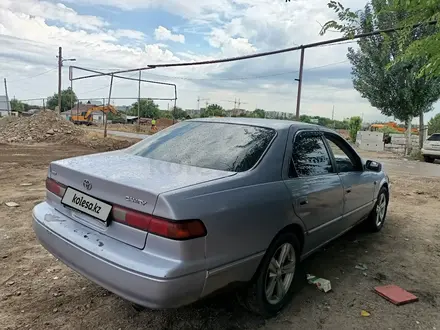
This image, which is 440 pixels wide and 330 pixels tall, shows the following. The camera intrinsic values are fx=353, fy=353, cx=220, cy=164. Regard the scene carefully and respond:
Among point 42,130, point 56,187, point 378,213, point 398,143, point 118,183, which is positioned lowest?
point 378,213

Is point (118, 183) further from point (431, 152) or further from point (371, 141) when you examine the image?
point (371, 141)

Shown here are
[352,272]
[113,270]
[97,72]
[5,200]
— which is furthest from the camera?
[97,72]

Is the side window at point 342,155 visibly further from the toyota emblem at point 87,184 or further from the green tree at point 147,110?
the green tree at point 147,110

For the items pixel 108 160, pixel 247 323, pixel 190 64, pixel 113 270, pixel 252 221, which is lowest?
pixel 247 323

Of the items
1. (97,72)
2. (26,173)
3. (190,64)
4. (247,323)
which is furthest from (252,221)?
(97,72)

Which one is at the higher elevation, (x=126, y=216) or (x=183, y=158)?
(x=183, y=158)

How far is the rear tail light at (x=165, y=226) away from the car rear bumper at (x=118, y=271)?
15 cm

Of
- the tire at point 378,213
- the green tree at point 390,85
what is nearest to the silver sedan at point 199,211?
the tire at point 378,213

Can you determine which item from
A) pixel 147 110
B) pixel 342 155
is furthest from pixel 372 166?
pixel 147 110

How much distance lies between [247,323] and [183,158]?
1311 mm

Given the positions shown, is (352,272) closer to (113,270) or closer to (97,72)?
(113,270)

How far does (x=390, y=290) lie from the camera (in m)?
3.15

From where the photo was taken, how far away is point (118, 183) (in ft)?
7.14

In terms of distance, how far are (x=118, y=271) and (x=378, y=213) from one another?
12.8ft
